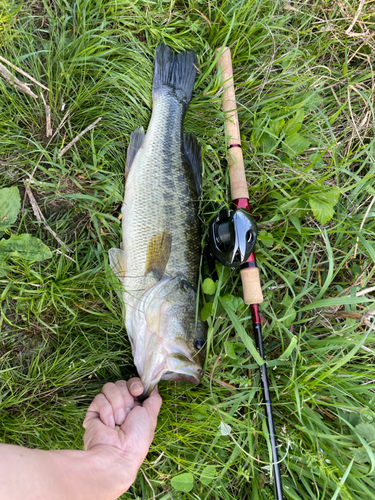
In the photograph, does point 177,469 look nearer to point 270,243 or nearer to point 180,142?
point 270,243

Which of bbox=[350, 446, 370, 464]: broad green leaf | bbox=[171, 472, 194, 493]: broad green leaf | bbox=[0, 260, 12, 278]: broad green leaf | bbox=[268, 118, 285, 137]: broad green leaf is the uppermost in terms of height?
bbox=[268, 118, 285, 137]: broad green leaf

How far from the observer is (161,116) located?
8.60ft

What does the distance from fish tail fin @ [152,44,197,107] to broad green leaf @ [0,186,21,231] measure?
1359mm

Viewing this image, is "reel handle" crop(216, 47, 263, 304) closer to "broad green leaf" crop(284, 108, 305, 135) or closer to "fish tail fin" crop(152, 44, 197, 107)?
"fish tail fin" crop(152, 44, 197, 107)

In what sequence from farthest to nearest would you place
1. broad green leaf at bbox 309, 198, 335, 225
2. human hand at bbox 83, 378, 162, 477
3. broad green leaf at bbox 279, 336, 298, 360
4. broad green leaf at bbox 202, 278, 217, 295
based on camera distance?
broad green leaf at bbox 309, 198, 335, 225
broad green leaf at bbox 202, 278, 217, 295
broad green leaf at bbox 279, 336, 298, 360
human hand at bbox 83, 378, 162, 477

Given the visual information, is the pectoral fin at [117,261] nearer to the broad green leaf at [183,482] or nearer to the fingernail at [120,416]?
the fingernail at [120,416]

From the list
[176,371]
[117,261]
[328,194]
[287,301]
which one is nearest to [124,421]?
[176,371]

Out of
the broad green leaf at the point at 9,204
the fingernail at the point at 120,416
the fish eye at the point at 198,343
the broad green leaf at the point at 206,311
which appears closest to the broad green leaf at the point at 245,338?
the broad green leaf at the point at 206,311

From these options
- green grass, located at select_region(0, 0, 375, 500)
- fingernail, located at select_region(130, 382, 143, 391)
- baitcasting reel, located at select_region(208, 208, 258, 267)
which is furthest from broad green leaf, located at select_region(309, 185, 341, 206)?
fingernail, located at select_region(130, 382, 143, 391)

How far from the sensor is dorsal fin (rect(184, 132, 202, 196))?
2646 millimetres

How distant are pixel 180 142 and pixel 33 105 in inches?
45.4

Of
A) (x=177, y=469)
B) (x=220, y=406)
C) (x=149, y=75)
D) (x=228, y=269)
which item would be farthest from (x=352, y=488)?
(x=149, y=75)

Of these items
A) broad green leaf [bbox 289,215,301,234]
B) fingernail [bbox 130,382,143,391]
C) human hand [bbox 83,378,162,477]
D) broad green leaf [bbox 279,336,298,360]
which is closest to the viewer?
human hand [bbox 83,378,162,477]

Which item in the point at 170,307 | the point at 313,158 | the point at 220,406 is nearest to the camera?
the point at 170,307
